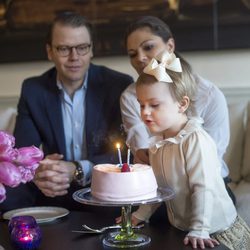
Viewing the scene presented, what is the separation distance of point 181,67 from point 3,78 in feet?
5.90

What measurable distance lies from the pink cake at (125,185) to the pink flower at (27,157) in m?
0.22

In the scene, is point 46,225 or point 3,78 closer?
point 46,225

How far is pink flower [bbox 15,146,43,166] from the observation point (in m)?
1.28

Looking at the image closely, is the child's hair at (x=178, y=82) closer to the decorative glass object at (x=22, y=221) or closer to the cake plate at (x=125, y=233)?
the cake plate at (x=125, y=233)

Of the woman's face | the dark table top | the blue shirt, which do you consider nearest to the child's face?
the dark table top

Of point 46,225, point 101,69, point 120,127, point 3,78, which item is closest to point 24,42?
point 3,78

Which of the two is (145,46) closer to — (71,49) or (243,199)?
(71,49)

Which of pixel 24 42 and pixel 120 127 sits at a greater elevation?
pixel 24 42

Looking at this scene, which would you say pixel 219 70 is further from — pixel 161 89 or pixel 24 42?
pixel 161 89

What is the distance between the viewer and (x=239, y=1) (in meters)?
2.88

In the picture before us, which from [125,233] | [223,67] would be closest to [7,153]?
[125,233]

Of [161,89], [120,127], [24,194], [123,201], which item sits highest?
[161,89]

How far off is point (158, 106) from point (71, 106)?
0.91 metres

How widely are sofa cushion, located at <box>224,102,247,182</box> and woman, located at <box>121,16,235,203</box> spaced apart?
1.53 feet
